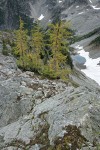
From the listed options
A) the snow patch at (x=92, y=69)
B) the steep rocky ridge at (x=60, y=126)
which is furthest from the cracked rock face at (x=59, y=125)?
the snow patch at (x=92, y=69)

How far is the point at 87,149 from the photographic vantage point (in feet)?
38.2

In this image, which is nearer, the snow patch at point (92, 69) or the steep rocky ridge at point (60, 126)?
the steep rocky ridge at point (60, 126)

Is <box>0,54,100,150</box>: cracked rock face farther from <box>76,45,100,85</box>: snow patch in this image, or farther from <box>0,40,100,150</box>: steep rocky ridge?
<box>76,45,100,85</box>: snow patch

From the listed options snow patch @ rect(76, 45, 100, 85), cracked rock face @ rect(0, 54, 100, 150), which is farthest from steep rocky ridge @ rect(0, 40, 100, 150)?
snow patch @ rect(76, 45, 100, 85)

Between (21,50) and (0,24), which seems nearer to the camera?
(21,50)

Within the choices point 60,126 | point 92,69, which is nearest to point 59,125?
point 60,126

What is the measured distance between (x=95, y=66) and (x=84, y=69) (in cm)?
490

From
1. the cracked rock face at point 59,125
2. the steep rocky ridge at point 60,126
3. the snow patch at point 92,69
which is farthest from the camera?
the snow patch at point 92,69

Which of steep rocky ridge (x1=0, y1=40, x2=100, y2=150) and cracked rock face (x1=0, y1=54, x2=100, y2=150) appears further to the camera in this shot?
cracked rock face (x1=0, y1=54, x2=100, y2=150)

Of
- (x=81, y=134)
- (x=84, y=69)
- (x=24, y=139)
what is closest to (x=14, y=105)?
(x=24, y=139)

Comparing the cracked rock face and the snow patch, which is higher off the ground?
the snow patch

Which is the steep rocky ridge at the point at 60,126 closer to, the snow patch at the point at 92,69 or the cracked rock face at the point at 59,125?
the cracked rock face at the point at 59,125

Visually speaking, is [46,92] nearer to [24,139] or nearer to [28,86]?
[28,86]

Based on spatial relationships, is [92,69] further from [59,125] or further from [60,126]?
[60,126]
